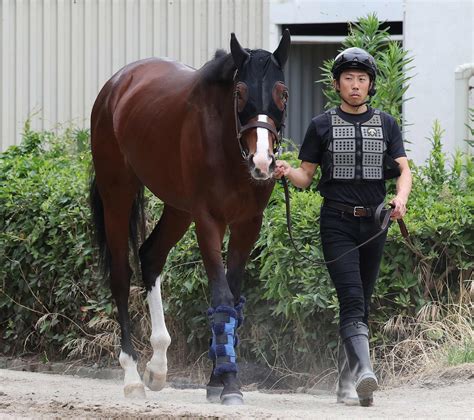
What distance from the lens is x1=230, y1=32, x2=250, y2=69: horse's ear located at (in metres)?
6.57

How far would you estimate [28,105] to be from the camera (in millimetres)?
12188

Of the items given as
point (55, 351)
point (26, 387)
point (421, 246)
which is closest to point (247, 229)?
point (421, 246)

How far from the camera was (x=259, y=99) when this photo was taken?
6.47 m

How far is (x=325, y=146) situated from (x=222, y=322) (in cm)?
114

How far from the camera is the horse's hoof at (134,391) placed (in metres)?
7.41

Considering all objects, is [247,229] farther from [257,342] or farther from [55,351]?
[55,351]

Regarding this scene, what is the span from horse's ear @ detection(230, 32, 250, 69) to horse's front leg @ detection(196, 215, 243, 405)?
0.94m

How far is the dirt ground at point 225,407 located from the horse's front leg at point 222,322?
13 centimetres

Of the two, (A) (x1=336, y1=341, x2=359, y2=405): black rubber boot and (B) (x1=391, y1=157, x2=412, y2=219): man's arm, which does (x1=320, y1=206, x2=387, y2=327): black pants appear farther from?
(A) (x1=336, y1=341, x2=359, y2=405): black rubber boot

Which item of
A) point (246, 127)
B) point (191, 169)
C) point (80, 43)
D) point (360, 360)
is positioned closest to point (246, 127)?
point (246, 127)

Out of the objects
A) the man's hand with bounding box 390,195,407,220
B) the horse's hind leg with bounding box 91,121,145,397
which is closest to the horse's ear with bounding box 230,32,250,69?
the man's hand with bounding box 390,195,407,220

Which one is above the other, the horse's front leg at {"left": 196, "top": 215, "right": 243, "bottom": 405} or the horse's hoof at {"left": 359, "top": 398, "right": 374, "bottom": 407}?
the horse's front leg at {"left": 196, "top": 215, "right": 243, "bottom": 405}

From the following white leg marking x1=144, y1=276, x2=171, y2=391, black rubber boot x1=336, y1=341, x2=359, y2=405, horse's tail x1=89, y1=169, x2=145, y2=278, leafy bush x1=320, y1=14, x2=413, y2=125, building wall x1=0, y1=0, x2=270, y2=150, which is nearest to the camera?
black rubber boot x1=336, y1=341, x2=359, y2=405

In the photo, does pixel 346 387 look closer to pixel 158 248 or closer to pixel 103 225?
pixel 158 248
